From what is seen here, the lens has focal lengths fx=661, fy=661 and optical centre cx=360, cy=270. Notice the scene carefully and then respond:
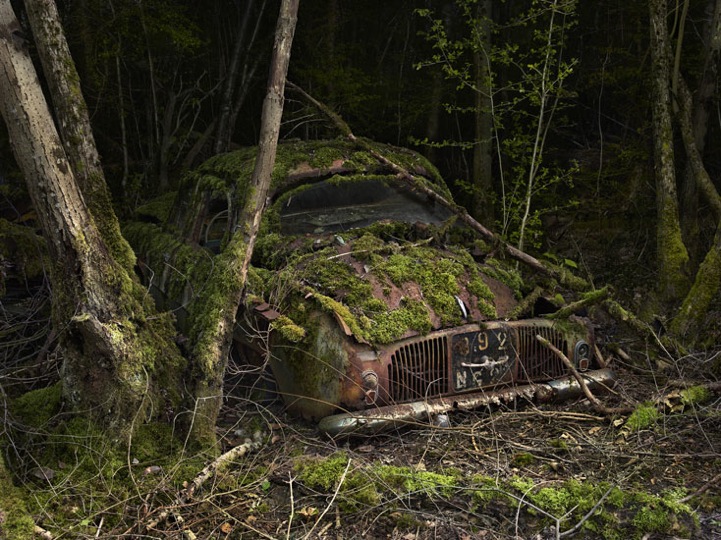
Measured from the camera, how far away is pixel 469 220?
6.08 m

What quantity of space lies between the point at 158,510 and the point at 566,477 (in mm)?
2340

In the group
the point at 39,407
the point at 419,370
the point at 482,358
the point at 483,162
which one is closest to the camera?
the point at 39,407

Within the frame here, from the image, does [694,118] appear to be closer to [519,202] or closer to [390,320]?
[519,202]

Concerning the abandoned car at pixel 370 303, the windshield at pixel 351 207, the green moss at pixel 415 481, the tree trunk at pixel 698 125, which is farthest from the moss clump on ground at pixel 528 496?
the tree trunk at pixel 698 125

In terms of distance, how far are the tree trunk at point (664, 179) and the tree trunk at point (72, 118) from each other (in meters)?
5.10

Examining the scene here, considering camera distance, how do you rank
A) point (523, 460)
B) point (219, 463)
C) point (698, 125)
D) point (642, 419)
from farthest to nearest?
point (698, 125) < point (642, 419) < point (523, 460) < point (219, 463)

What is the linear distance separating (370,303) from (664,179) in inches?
159

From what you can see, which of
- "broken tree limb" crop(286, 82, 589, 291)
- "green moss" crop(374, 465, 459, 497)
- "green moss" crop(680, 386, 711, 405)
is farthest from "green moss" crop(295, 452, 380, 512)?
"broken tree limb" crop(286, 82, 589, 291)

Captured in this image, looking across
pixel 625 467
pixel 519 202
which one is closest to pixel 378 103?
pixel 519 202

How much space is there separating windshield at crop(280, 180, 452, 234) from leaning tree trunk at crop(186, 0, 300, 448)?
88 cm

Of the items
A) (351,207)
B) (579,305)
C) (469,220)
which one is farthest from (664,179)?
(351,207)

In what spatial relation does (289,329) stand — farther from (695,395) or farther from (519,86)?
(519,86)

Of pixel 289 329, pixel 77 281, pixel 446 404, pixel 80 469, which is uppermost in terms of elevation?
pixel 77 281

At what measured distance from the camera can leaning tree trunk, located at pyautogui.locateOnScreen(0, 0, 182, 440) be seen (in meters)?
3.90
